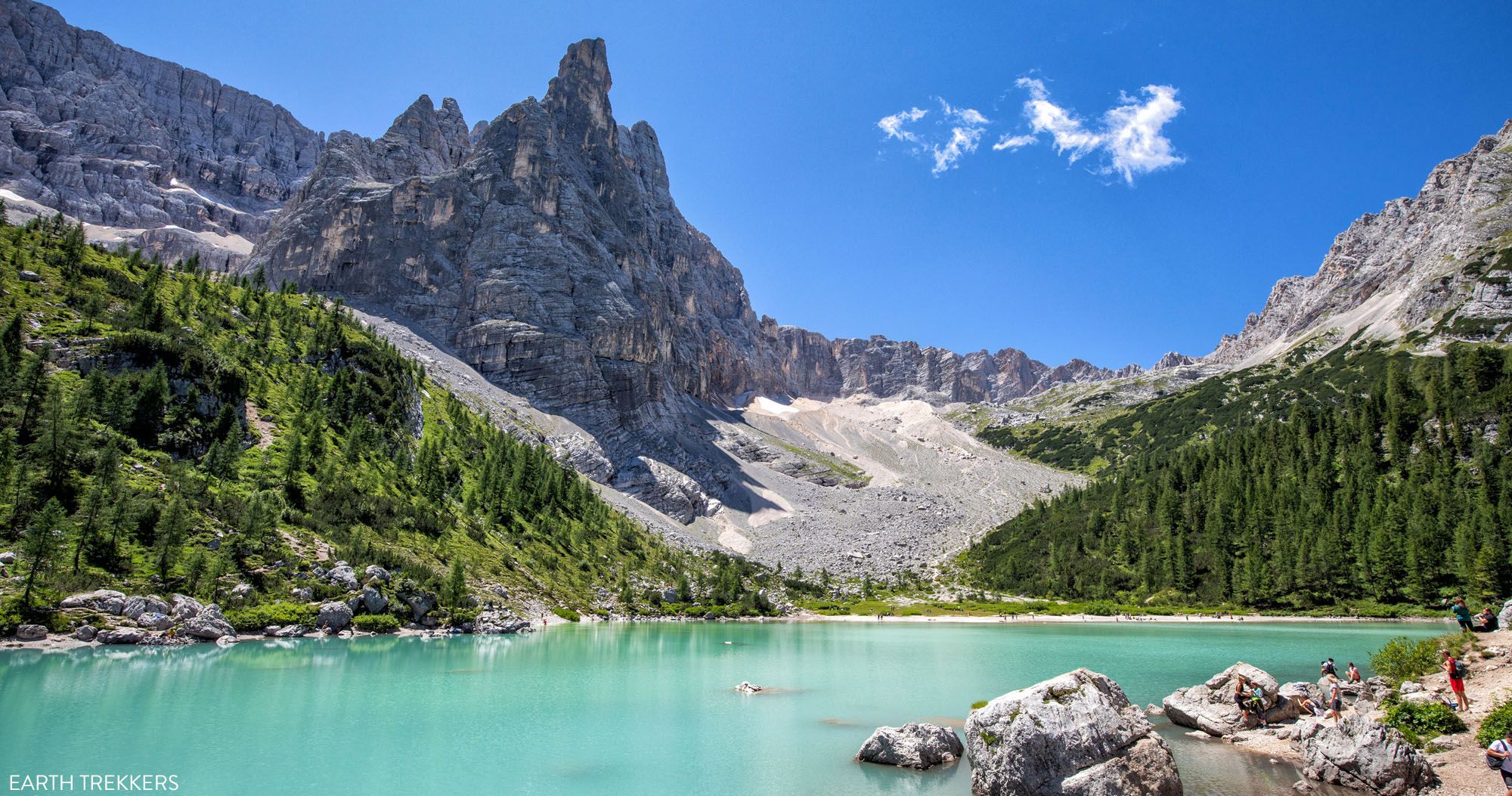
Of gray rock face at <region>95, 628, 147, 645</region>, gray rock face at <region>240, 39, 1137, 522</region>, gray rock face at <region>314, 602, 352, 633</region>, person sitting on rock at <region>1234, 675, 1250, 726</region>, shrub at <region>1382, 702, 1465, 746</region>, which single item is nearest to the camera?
shrub at <region>1382, 702, 1465, 746</region>

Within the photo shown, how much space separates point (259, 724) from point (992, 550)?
120 metres

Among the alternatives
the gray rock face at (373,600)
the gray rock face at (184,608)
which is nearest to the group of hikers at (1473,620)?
the gray rock face at (373,600)

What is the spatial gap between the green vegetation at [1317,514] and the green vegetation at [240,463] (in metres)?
53.1

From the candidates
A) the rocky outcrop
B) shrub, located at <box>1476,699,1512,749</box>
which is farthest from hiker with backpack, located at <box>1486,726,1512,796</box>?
the rocky outcrop

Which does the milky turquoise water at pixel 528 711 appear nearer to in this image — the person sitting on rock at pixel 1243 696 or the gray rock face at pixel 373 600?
the person sitting on rock at pixel 1243 696

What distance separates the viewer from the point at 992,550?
125875 millimetres

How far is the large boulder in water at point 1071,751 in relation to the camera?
48.5 ft

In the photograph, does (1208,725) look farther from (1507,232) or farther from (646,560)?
(1507,232)

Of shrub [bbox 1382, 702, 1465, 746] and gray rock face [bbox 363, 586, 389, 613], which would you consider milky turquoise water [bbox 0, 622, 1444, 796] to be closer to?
shrub [bbox 1382, 702, 1465, 746]

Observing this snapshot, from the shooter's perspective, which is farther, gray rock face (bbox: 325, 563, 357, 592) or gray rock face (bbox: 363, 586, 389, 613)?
gray rock face (bbox: 363, 586, 389, 613)

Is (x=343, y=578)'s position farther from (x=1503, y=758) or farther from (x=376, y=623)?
(x=1503, y=758)

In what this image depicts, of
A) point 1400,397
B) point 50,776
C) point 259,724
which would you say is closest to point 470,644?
point 259,724

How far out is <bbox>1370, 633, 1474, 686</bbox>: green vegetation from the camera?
25.6m

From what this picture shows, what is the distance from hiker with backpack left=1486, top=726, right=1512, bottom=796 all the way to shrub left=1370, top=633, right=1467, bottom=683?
40.5 feet
